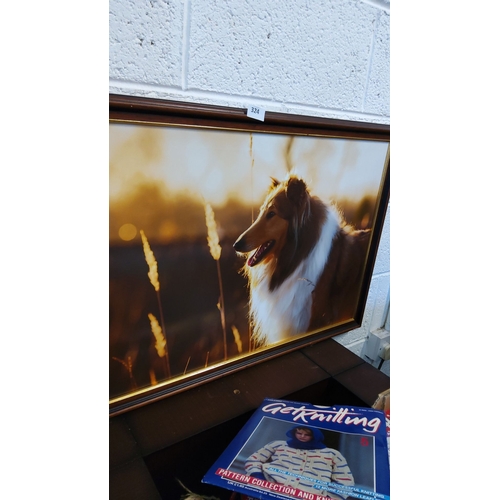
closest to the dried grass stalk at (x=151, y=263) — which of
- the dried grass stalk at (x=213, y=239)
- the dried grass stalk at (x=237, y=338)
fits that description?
the dried grass stalk at (x=213, y=239)

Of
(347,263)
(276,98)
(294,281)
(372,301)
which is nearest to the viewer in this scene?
(276,98)

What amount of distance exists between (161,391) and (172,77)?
1.96ft

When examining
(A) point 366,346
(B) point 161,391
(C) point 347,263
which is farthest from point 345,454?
(A) point 366,346

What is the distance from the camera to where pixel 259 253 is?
817 millimetres

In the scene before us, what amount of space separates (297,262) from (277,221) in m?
0.13

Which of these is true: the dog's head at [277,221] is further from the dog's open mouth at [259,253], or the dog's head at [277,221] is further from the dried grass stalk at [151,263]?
the dried grass stalk at [151,263]

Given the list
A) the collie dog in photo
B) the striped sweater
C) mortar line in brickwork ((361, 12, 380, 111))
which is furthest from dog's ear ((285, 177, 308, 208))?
the striped sweater

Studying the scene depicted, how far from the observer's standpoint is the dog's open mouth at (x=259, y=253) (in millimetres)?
811

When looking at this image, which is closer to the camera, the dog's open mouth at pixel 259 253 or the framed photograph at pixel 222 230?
the framed photograph at pixel 222 230

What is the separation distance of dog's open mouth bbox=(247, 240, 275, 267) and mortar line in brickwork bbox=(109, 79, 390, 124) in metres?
0.28

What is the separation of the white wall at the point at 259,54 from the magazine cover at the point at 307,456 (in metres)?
0.61

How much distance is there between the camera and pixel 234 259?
2.58ft

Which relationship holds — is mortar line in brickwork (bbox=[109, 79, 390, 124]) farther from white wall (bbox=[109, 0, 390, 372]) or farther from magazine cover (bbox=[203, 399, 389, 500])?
→ magazine cover (bbox=[203, 399, 389, 500])
